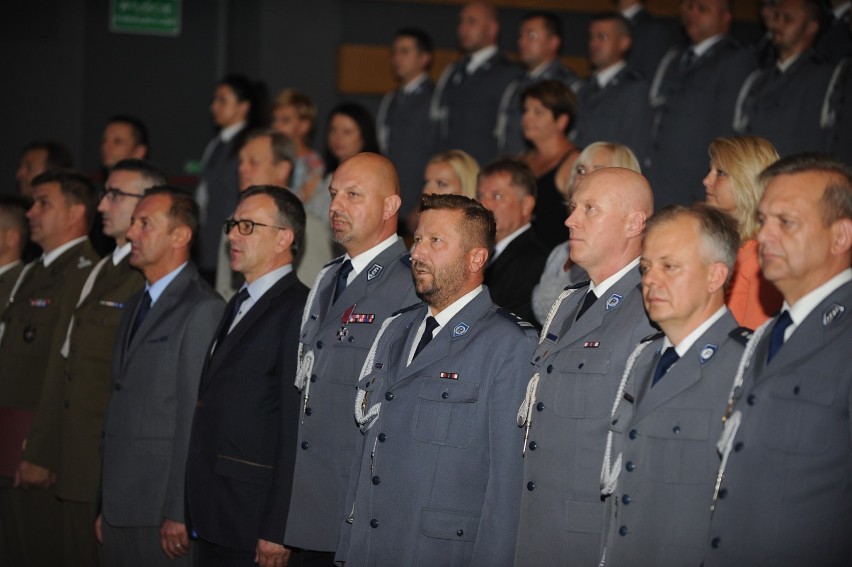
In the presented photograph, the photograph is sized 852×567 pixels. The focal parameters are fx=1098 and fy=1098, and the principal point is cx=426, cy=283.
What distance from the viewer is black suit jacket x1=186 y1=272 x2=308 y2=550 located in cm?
400

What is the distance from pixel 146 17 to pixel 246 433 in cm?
617

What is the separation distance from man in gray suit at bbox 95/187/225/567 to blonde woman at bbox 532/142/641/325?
1331mm

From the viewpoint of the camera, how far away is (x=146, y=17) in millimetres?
9266

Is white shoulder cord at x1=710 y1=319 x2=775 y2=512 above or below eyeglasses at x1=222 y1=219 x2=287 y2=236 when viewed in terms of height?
below

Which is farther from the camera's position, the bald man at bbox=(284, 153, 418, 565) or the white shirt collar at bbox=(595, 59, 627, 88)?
the white shirt collar at bbox=(595, 59, 627, 88)

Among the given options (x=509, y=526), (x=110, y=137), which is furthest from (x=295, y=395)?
(x=110, y=137)

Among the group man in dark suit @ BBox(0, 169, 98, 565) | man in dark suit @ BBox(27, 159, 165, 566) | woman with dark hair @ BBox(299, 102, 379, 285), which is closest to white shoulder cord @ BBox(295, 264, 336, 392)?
man in dark suit @ BBox(27, 159, 165, 566)

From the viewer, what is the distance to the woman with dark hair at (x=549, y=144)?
5535mm

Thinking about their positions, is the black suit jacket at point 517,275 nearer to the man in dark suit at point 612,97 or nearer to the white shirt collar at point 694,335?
the white shirt collar at point 694,335

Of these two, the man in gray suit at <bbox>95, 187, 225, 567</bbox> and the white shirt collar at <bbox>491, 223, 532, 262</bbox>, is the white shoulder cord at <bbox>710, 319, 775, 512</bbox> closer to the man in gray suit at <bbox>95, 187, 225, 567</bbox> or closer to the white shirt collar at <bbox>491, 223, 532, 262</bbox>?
the white shirt collar at <bbox>491, 223, 532, 262</bbox>

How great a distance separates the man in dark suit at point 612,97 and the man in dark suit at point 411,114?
1283 mm

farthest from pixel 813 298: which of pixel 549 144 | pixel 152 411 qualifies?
pixel 549 144

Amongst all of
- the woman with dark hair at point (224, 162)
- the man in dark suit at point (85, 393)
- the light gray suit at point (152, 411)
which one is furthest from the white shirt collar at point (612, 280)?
the woman with dark hair at point (224, 162)

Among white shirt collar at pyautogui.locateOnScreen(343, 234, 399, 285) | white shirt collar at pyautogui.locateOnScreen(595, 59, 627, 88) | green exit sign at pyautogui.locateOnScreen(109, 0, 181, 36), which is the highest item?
green exit sign at pyautogui.locateOnScreen(109, 0, 181, 36)
